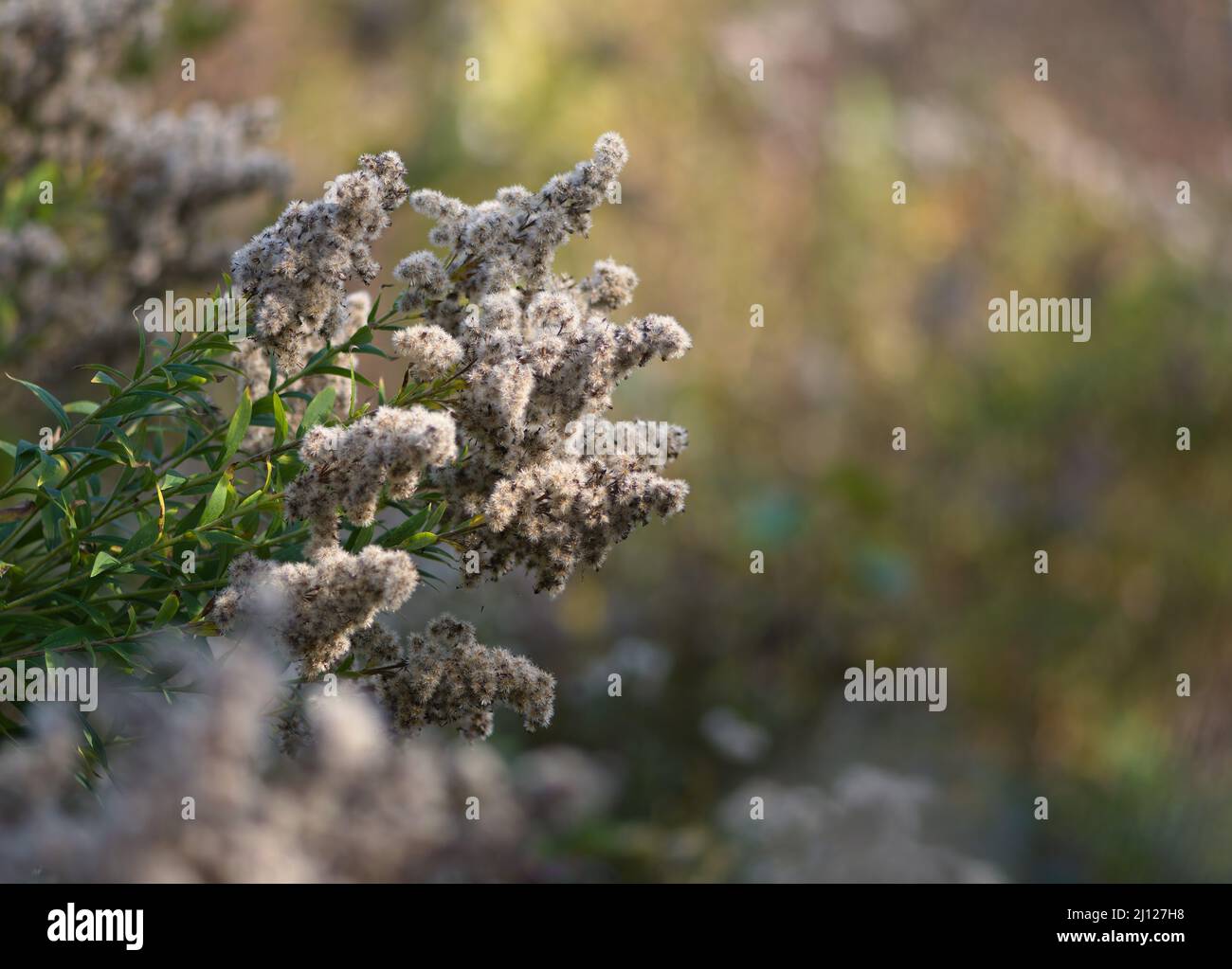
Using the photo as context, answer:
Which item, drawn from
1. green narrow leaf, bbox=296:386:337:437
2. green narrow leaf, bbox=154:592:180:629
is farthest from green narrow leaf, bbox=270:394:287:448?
green narrow leaf, bbox=154:592:180:629

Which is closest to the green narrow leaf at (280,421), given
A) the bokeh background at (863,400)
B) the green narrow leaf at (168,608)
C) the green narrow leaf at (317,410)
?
the green narrow leaf at (317,410)

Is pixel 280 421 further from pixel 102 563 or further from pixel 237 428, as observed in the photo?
pixel 102 563

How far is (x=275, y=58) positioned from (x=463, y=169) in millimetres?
1672

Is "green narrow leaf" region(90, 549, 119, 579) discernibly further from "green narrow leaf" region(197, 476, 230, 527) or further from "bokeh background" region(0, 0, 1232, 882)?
"bokeh background" region(0, 0, 1232, 882)

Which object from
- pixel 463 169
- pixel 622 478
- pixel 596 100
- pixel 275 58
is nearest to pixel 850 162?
pixel 596 100

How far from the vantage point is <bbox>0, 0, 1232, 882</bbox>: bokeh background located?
5.05 meters

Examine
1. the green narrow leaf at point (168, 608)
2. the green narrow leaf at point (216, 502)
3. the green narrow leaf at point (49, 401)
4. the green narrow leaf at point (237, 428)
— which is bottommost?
the green narrow leaf at point (168, 608)

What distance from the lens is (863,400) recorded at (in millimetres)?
7875

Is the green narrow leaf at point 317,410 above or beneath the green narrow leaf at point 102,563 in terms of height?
above

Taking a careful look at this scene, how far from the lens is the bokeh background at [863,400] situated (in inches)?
199

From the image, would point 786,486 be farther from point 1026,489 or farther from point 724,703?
point 724,703

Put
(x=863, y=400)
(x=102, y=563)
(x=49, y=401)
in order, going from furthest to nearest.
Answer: (x=863, y=400) → (x=49, y=401) → (x=102, y=563)

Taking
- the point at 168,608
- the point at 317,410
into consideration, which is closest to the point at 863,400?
the point at 317,410

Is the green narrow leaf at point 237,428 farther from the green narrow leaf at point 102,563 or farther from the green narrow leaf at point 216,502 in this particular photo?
the green narrow leaf at point 102,563
